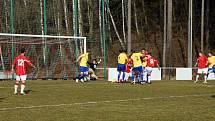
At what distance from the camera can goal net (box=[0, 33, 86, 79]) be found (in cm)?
3791

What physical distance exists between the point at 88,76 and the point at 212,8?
3461 centimetres

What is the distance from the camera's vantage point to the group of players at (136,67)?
32438 millimetres

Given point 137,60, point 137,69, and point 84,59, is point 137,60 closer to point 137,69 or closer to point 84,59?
point 137,69

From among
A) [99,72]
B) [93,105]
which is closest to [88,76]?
[99,72]

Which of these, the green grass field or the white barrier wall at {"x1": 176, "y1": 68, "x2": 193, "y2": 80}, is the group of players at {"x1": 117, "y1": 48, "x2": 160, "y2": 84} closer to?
the white barrier wall at {"x1": 176, "y1": 68, "x2": 193, "y2": 80}

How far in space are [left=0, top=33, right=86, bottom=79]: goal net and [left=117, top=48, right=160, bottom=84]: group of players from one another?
594 centimetres

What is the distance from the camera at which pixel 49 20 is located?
4212cm

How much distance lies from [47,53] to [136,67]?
31.9 feet

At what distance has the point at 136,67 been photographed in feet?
107

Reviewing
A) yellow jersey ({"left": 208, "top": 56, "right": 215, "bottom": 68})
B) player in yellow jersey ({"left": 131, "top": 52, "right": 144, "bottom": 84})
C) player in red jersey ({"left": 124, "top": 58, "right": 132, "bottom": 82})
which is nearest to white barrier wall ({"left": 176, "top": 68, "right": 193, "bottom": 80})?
yellow jersey ({"left": 208, "top": 56, "right": 215, "bottom": 68})

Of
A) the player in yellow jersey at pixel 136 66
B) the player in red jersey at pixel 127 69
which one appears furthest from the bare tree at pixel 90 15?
the player in yellow jersey at pixel 136 66

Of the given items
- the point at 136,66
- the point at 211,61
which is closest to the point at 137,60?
the point at 136,66

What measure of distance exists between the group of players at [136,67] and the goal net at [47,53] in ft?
19.5

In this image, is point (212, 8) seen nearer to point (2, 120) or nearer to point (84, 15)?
point (84, 15)
